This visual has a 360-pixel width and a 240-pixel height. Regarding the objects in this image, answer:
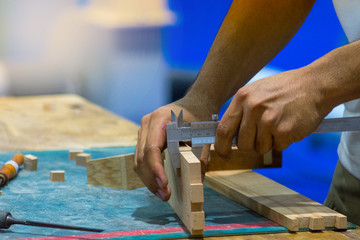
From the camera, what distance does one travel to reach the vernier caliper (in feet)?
4.00

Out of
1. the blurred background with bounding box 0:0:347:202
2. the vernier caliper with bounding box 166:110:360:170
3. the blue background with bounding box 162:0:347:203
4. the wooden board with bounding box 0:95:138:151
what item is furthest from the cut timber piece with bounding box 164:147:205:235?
the blurred background with bounding box 0:0:347:202

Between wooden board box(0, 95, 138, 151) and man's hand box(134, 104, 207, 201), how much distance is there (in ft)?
3.59

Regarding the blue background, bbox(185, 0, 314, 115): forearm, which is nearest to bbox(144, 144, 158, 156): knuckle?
bbox(185, 0, 314, 115): forearm

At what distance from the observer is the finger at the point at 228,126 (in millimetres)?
1202

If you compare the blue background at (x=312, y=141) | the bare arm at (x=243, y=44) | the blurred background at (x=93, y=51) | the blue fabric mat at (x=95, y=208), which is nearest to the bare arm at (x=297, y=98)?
the blue fabric mat at (x=95, y=208)

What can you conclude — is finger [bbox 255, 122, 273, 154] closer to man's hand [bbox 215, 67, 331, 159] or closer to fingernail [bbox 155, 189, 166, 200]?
man's hand [bbox 215, 67, 331, 159]

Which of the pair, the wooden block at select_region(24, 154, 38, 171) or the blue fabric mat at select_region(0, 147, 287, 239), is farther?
the wooden block at select_region(24, 154, 38, 171)

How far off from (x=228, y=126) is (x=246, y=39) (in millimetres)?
567

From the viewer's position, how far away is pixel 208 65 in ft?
5.49

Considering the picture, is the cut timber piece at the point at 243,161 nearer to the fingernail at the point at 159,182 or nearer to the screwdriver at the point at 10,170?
the fingernail at the point at 159,182

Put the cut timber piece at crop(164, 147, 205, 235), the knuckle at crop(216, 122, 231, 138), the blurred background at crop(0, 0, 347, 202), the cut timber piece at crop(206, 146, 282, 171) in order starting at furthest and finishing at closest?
the blurred background at crop(0, 0, 347, 202) < the cut timber piece at crop(206, 146, 282, 171) < the knuckle at crop(216, 122, 231, 138) < the cut timber piece at crop(164, 147, 205, 235)

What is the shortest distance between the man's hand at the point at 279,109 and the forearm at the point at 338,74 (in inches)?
0.4

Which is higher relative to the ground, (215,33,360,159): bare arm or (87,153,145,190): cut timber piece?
(215,33,360,159): bare arm

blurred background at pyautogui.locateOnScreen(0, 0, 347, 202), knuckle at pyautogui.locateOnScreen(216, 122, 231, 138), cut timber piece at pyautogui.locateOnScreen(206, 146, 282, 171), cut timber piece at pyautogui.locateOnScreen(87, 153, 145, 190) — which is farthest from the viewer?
blurred background at pyautogui.locateOnScreen(0, 0, 347, 202)
